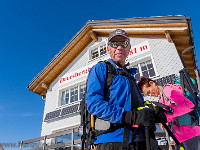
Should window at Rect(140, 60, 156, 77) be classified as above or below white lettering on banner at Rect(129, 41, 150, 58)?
below

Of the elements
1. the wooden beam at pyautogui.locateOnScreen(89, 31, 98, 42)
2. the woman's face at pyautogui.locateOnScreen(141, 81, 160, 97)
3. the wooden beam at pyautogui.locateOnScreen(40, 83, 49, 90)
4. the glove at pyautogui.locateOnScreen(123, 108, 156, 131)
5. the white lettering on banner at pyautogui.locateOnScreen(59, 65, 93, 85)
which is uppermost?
the wooden beam at pyautogui.locateOnScreen(89, 31, 98, 42)

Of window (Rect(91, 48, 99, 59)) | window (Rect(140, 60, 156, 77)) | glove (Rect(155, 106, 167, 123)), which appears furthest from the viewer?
window (Rect(91, 48, 99, 59))

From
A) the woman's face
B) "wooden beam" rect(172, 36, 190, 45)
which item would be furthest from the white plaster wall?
the woman's face

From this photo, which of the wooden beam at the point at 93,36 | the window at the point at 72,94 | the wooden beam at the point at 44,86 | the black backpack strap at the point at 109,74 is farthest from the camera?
the wooden beam at the point at 44,86

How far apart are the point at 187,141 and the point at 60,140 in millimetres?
6702

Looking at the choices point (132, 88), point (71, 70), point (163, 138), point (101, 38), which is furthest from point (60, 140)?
point (101, 38)

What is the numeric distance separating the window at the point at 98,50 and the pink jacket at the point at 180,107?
9789 mm

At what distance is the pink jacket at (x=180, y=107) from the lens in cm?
270

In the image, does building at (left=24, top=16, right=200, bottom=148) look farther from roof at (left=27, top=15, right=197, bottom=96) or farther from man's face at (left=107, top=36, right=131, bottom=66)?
man's face at (left=107, top=36, right=131, bottom=66)

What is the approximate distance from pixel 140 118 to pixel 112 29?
1058 centimetres

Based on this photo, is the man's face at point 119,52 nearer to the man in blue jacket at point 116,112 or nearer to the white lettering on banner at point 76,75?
the man in blue jacket at point 116,112

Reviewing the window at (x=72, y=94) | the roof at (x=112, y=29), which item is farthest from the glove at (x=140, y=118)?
the window at (x=72, y=94)

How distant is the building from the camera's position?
29.5ft

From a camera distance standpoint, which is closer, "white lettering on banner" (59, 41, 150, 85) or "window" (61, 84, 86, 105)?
"white lettering on banner" (59, 41, 150, 85)
